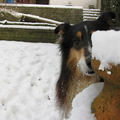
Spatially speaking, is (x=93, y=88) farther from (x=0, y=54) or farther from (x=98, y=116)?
(x=0, y=54)

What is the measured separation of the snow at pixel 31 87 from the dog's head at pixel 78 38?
0.84 ft

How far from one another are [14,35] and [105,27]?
4351 millimetres

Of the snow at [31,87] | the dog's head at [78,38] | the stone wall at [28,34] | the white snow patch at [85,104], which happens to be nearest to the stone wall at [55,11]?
the stone wall at [28,34]

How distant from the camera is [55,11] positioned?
6547 mm

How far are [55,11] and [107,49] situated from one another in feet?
21.2

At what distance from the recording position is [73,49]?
6.70ft

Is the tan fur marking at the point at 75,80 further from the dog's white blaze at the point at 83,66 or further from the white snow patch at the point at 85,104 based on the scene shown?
the white snow patch at the point at 85,104

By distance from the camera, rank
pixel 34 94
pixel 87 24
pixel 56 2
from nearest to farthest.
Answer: pixel 87 24 < pixel 34 94 < pixel 56 2

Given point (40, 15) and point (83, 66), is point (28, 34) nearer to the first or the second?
point (40, 15)

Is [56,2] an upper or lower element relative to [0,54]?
upper

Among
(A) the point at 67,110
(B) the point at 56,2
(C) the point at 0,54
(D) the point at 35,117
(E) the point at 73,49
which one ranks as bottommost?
(D) the point at 35,117

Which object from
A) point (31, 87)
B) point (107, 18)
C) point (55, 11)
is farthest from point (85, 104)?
point (55, 11)

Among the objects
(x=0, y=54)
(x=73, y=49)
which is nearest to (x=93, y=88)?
(x=73, y=49)

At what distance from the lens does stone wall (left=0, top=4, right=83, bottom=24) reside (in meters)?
6.33
